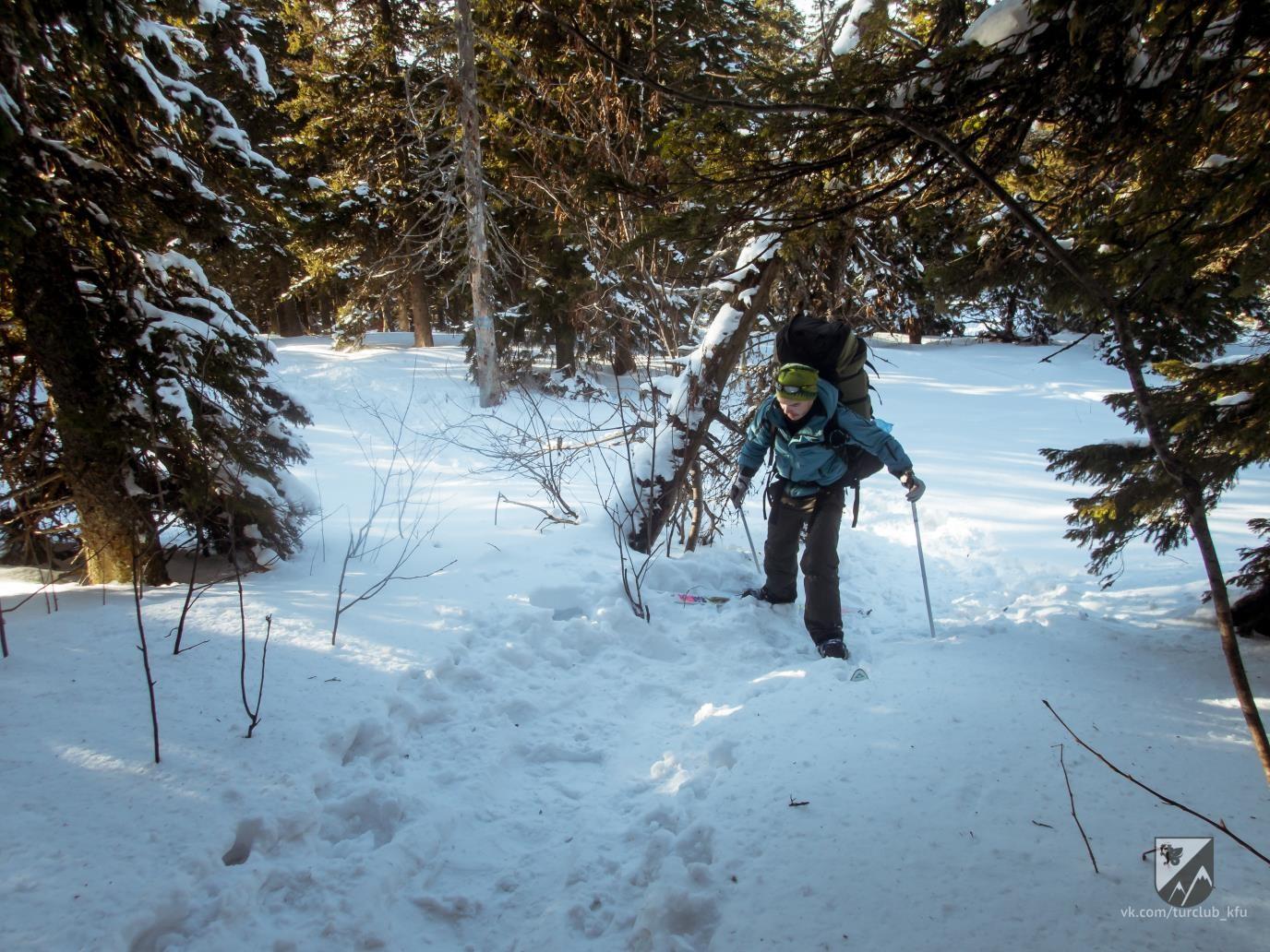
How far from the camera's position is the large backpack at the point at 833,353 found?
4500 millimetres

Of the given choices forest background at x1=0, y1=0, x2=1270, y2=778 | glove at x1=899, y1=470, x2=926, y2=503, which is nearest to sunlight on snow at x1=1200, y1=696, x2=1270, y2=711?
forest background at x1=0, y1=0, x2=1270, y2=778

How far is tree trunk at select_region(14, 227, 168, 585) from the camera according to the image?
11.0 ft

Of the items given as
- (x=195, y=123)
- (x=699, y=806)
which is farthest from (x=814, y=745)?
(x=195, y=123)

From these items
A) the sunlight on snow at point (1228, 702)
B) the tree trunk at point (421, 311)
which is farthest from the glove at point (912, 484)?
the tree trunk at point (421, 311)

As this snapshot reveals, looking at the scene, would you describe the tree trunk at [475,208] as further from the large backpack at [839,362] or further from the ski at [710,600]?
the large backpack at [839,362]

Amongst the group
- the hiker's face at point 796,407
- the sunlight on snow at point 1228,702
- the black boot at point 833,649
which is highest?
the hiker's face at point 796,407

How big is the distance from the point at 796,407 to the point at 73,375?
178 inches

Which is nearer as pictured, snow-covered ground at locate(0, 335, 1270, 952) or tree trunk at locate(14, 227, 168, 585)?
snow-covered ground at locate(0, 335, 1270, 952)

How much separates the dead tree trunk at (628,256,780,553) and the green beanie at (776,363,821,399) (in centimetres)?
99

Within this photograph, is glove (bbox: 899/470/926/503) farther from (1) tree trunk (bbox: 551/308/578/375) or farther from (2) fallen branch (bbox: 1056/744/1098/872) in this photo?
(1) tree trunk (bbox: 551/308/578/375)

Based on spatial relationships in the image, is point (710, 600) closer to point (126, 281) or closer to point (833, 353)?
point (833, 353)

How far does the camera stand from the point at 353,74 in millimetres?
13383

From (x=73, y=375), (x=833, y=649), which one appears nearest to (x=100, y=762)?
(x=73, y=375)

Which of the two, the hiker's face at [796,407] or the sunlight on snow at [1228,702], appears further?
the hiker's face at [796,407]
